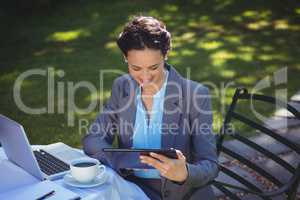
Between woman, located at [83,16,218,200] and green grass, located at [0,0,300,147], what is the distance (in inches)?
87.4

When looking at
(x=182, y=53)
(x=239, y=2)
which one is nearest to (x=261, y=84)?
(x=182, y=53)

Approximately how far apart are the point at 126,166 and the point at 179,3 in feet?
23.7

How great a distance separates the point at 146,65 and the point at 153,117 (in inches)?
12.4

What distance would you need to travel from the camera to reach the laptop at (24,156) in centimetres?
190

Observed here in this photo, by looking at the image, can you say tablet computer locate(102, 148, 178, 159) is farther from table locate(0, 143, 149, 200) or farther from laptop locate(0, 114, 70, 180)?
laptop locate(0, 114, 70, 180)

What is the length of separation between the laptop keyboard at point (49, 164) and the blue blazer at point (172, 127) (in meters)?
0.19

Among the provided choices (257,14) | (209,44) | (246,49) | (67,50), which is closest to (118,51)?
(67,50)

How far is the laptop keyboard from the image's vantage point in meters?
2.18

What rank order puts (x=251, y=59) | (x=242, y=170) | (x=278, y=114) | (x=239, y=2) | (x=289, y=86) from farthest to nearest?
(x=239, y=2) → (x=251, y=59) → (x=289, y=86) → (x=278, y=114) → (x=242, y=170)

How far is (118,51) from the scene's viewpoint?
724 centimetres

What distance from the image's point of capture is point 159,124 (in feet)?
8.50

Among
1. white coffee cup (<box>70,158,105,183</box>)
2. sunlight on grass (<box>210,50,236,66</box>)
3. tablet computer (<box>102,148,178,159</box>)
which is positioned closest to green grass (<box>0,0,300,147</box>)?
sunlight on grass (<box>210,50,236,66</box>)

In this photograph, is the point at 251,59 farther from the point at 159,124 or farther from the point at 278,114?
the point at 159,124

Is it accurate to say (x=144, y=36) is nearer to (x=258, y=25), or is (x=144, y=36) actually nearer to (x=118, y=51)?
(x=118, y=51)
